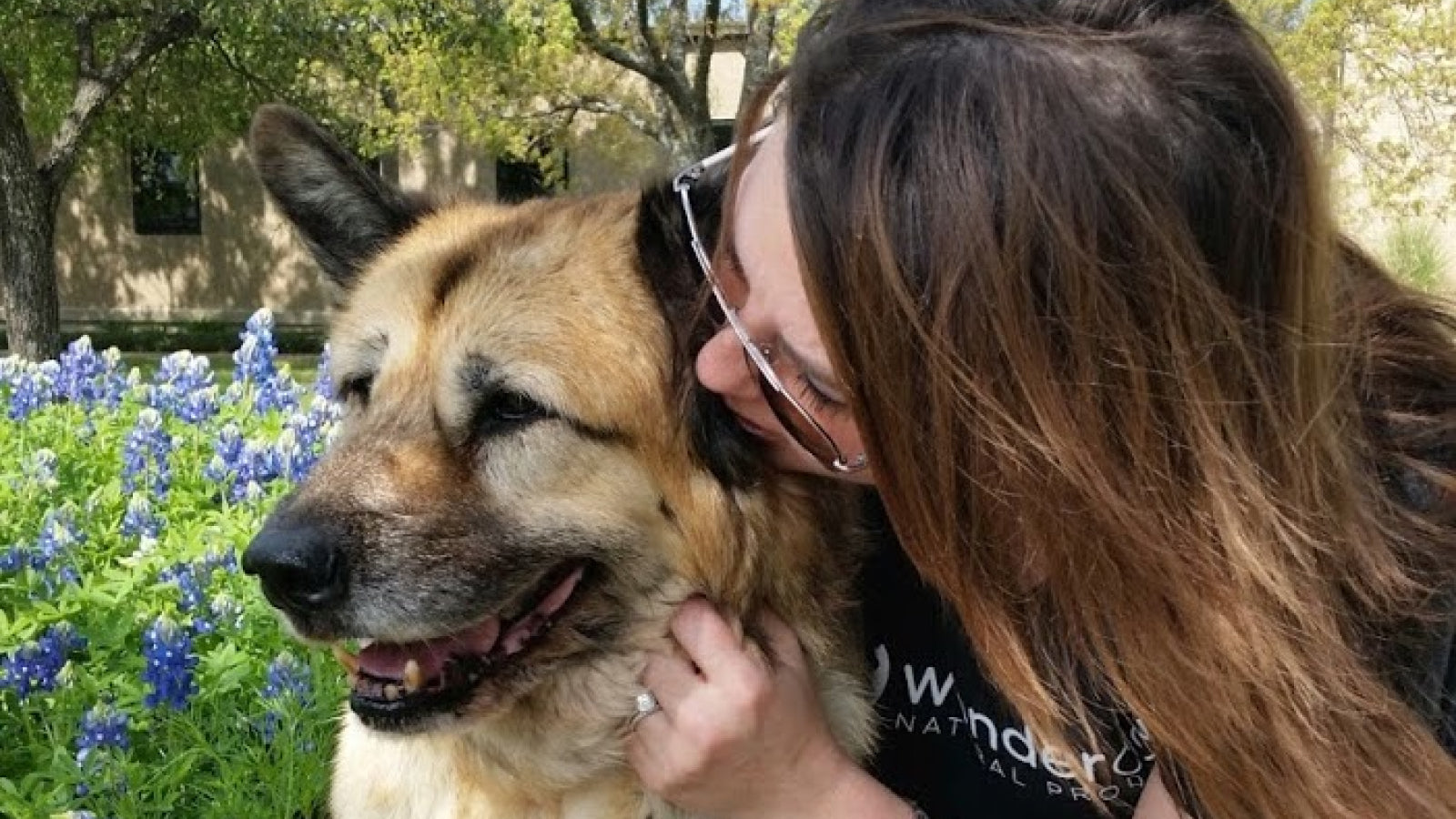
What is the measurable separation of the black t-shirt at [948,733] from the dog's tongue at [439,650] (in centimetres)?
58

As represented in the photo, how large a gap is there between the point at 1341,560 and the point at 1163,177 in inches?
19.8

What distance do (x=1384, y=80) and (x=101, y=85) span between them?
980cm

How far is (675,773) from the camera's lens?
171cm

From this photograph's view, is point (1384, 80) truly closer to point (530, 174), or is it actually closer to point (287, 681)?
point (287, 681)

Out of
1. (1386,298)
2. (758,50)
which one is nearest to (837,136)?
(1386,298)

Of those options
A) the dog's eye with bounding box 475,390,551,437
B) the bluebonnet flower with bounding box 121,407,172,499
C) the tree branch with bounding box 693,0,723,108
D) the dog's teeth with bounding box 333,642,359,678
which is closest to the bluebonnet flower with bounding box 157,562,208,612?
the bluebonnet flower with bounding box 121,407,172,499

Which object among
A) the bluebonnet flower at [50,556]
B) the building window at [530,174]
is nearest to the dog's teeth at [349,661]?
the bluebonnet flower at [50,556]

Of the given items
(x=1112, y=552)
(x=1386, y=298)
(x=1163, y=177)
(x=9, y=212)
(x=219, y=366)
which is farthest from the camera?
(x=219, y=366)

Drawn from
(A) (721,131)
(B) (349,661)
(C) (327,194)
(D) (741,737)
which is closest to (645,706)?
(D) (741,737)

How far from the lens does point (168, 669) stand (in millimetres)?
2217

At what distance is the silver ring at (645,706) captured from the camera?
1.79 m

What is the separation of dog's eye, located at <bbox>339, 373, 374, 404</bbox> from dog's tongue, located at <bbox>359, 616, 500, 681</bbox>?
15.6 inches

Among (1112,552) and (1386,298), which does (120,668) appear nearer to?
(1112,552)

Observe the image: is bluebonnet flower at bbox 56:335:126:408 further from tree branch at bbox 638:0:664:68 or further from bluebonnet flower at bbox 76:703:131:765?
tree branch at bbox 638:0:664:68
